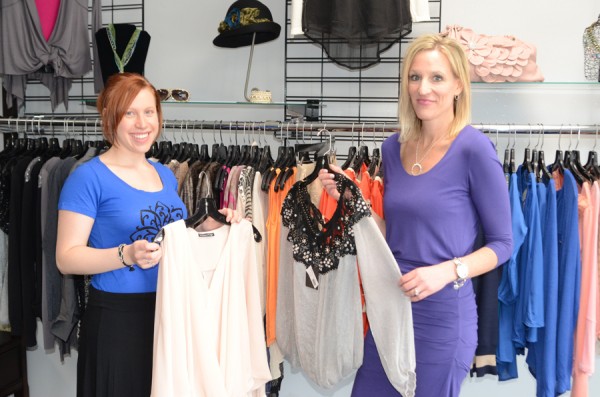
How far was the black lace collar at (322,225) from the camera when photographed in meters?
1.91

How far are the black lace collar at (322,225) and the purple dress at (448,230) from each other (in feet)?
0.42

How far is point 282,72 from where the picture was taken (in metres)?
3.37

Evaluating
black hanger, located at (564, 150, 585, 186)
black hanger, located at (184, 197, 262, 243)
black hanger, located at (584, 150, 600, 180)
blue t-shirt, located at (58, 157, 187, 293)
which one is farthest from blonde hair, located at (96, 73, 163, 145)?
black hanger, located at (584, 150, 600, 180)

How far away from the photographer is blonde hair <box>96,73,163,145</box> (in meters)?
1.87

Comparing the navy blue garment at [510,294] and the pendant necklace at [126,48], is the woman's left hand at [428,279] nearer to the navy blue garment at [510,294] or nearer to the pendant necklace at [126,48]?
the navy blue garment at [510,294]

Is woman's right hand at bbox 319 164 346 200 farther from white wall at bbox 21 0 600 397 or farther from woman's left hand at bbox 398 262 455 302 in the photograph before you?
white wall at bbox 21 0 600 397

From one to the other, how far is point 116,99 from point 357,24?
1.36 meters

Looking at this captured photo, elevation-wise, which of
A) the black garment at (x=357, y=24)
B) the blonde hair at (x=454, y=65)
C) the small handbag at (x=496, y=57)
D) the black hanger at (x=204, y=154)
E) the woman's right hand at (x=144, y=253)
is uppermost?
the black garment at (x=357, y=24)

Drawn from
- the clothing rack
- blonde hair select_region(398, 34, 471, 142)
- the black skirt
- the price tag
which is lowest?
the black skirt

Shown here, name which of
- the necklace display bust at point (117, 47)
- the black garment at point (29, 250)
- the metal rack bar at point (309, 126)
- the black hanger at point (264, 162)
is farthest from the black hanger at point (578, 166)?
the black garment at point (29, 250)

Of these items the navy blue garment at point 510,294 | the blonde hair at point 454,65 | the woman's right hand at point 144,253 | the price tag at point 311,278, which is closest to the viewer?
the woman's right hand at point 144,253

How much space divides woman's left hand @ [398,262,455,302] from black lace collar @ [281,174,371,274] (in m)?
0.30

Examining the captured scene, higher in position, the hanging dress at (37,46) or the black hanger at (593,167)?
the hanging dress at (37,46)

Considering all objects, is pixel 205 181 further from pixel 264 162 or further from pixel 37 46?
pixel 37 46
